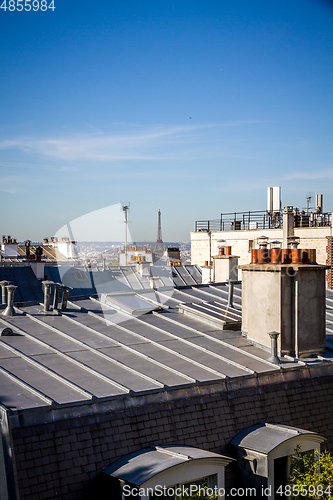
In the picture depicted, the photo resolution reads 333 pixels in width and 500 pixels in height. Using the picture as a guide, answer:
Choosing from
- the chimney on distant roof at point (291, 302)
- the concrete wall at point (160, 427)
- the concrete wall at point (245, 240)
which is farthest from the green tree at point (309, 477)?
the concrete wall at point (245, 240)

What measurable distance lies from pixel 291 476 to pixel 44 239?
1656 inches

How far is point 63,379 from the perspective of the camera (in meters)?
7.59

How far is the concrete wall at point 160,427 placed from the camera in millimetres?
6125

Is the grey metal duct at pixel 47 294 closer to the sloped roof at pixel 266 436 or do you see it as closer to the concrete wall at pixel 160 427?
the concrete wall at pixel 160 427

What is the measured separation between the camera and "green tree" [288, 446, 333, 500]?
746 cm

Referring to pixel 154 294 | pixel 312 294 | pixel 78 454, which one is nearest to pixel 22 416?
pixel 78 454

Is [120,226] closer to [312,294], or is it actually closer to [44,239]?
[312,294]

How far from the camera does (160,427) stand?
23.6 feet

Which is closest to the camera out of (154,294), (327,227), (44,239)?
(154,294)

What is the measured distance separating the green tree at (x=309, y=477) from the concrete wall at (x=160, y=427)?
2.63 feet

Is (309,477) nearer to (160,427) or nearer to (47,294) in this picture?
(160,427)

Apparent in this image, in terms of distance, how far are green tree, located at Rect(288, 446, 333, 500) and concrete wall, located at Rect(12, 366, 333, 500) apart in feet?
2.63

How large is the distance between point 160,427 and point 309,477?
2404 mm

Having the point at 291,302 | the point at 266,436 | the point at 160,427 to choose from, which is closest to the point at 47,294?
the point at 160,427
